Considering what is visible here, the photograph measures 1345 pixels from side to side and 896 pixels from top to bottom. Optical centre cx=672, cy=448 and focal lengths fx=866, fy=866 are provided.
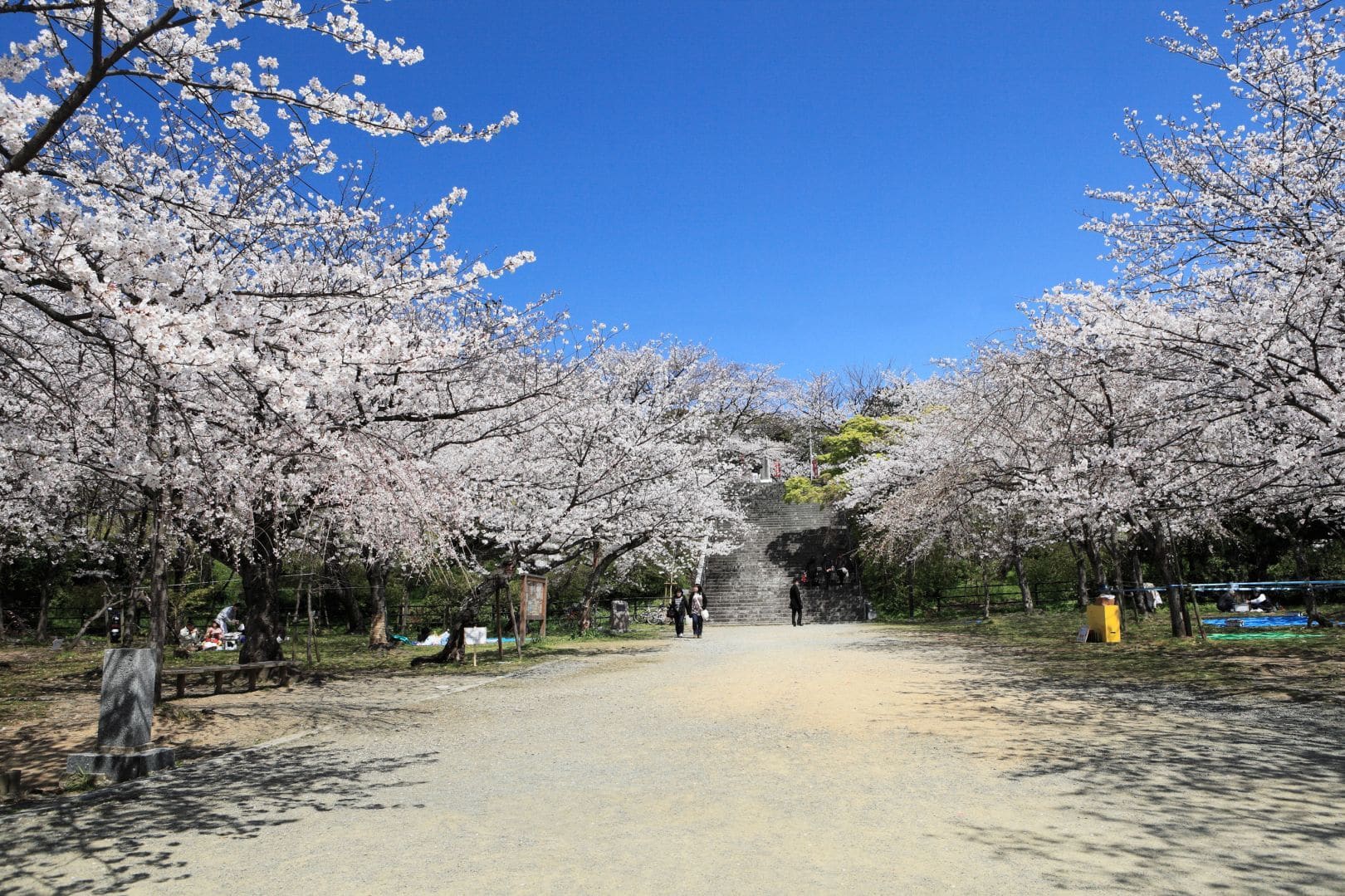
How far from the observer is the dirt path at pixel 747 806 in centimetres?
402

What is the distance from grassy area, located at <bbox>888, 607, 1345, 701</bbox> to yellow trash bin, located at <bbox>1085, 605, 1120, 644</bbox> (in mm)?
209

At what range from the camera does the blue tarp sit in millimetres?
16922

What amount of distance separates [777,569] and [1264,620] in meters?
15.2

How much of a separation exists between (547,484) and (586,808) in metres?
11.2

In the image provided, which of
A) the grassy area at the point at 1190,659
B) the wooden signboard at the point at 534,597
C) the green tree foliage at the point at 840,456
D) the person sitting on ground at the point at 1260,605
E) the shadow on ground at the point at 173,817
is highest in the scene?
the green tree foliage at the point at 840,456

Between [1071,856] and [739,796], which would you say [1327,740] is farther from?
[739,796]

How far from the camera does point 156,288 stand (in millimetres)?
5363

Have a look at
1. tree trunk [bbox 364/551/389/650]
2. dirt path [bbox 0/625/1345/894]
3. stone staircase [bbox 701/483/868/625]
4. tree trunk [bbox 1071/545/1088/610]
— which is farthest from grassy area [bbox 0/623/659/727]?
tree trunk [bbox 1071/545/1088/610]

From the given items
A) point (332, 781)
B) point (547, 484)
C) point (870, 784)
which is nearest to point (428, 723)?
point (332, 781)

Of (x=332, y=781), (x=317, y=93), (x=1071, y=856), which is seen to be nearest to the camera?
(x=1071, y=856)

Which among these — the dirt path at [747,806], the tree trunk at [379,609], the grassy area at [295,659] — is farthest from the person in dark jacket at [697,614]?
the dirt path at [747,806]

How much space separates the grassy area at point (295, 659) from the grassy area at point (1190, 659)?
8.38 m

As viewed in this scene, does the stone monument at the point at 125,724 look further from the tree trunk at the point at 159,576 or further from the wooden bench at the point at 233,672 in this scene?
the wooden bench at the point at 233,672

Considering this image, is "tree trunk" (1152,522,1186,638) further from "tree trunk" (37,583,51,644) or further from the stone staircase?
"tree trunk" (37,583,51,644)
